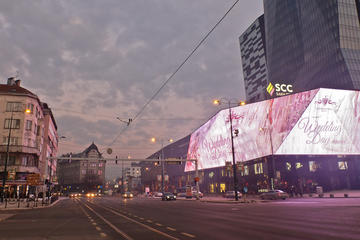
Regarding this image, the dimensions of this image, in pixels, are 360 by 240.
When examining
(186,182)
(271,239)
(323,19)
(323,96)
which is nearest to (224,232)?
(271,239)

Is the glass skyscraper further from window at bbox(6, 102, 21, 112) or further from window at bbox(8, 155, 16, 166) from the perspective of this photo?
window at bbox(8, 155, 16, 166)

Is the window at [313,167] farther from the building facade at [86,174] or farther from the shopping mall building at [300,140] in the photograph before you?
the building facade at [86,174]

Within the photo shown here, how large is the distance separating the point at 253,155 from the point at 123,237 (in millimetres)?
64506

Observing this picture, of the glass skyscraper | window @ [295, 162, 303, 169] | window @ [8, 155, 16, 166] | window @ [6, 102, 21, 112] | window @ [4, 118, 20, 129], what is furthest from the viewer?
the glass skyscraper

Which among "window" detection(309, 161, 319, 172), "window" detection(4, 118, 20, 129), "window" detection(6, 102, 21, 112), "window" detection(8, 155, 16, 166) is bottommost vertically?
"window" detection(309, 161, 319, 172)

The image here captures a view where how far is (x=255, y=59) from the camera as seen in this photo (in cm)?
17912

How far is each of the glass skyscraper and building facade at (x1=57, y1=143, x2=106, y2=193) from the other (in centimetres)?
9329

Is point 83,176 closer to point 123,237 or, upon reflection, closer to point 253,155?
point 253,155

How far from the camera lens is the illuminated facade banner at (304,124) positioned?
6419 cm

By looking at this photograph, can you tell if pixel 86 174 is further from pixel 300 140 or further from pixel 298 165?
pixel 300 140

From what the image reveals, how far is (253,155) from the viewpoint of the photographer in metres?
71.6

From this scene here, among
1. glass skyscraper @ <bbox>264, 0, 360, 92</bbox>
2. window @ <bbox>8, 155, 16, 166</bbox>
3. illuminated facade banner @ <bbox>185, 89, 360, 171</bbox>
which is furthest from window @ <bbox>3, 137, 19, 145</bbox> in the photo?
glass skyscraper @ <bbox>264, 0, 360, 92</bbox>

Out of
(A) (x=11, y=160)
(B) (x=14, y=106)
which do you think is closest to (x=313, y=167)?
(A) (x=11, y=160)

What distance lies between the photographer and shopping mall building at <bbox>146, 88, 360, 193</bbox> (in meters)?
64.5
